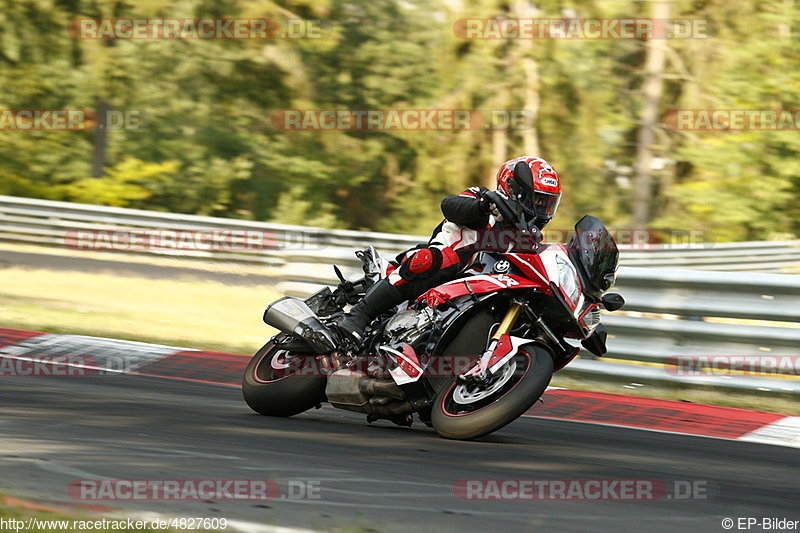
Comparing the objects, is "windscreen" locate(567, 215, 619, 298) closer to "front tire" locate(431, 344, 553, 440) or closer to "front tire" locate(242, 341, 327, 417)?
"front tire" locate(431, 344, 553, 440)

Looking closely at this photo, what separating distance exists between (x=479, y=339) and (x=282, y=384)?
1.42 metres

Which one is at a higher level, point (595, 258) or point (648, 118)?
point (595, 258)

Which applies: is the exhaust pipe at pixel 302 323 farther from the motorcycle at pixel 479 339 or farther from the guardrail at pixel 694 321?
the guardrail at pixel 694 321

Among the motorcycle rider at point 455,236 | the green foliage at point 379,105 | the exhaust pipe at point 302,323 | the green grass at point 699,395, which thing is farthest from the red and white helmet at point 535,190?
the green foliage at point 379,105

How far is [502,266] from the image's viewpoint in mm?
5910

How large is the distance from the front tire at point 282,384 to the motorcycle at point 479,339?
1 centimetres

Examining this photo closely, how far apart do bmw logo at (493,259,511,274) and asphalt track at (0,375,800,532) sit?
3.12ft

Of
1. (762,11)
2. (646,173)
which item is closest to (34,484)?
(646,173)

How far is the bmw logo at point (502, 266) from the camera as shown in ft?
19.3

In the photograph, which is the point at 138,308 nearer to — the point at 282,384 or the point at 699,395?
the point at 282,384

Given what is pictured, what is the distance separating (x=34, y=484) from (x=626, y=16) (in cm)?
2378

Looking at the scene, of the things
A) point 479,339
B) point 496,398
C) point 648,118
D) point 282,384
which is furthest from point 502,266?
point 648,118

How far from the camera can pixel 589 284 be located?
591 centimetres

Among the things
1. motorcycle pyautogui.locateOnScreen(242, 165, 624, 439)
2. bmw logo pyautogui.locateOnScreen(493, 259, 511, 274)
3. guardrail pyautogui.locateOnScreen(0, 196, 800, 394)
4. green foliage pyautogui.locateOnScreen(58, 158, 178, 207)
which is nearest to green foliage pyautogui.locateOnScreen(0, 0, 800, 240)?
green foliage pyautogui.locateOnScreen(58, 158, 178, 207)
